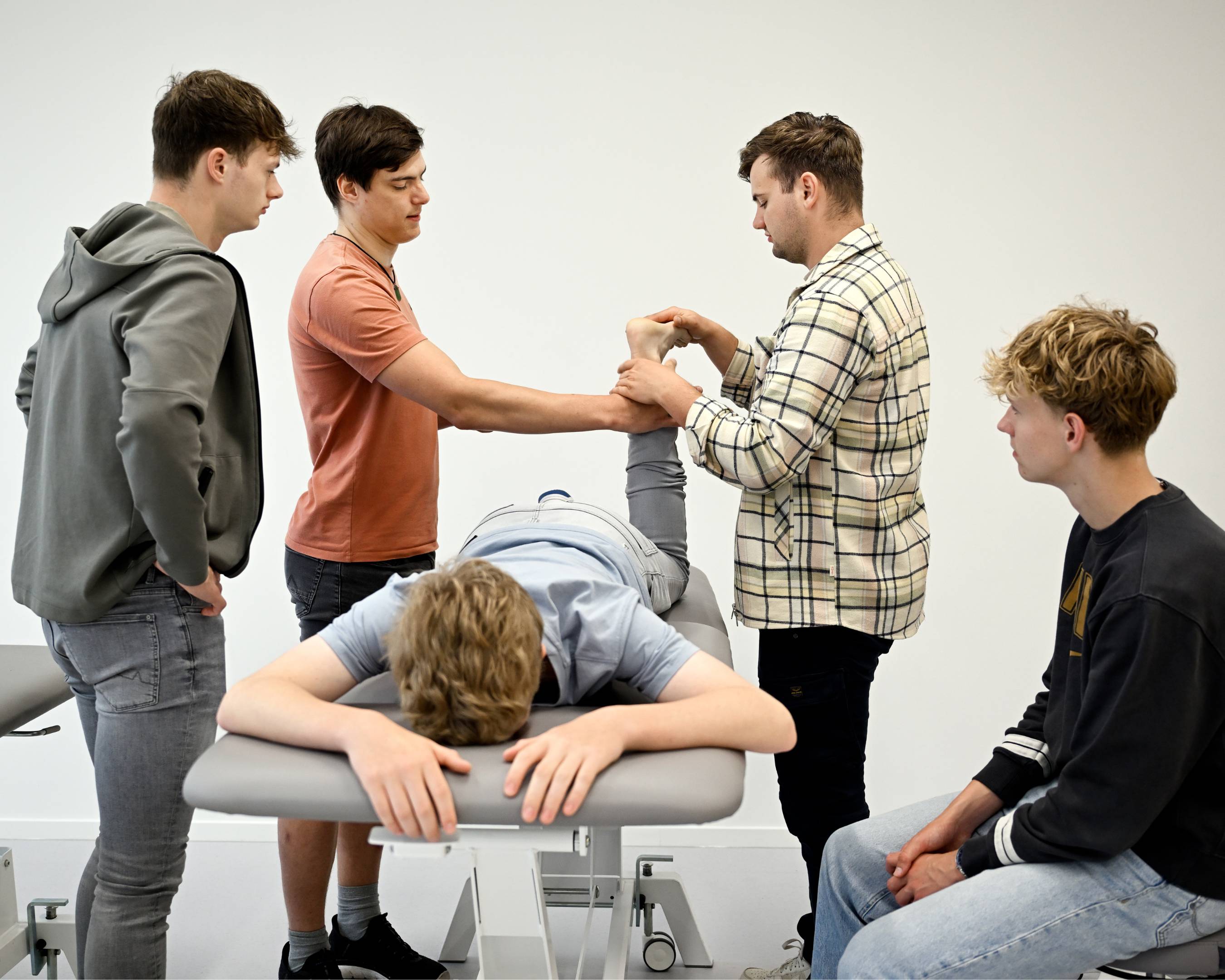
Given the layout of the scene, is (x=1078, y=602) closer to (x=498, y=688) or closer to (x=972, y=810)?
(x=972, y=810)

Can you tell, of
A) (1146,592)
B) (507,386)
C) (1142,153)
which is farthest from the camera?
(1142,153)

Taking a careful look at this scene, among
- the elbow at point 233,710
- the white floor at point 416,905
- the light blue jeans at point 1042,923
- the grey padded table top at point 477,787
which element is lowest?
the white floor at point 416,905

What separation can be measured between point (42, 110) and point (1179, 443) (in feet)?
10.8

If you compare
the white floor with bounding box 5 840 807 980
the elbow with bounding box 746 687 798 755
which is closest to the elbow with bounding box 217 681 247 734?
the elbow with bounding box 746 687 798 755

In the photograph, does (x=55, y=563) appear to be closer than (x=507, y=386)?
Yes

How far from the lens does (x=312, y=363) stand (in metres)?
1.97

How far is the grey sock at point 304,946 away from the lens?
6.54ft

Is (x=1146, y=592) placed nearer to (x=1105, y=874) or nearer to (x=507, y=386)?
(x=1105, y=874)

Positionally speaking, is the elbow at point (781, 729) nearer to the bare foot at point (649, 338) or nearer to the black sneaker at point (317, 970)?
the bare foot at point (649, 338)

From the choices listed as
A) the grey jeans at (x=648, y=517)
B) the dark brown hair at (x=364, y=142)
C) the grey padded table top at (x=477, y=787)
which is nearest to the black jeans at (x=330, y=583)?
the grey jeans at (x=648, y=517)

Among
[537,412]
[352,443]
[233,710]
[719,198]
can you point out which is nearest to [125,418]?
[233,710]

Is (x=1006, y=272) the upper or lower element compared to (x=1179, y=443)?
upper

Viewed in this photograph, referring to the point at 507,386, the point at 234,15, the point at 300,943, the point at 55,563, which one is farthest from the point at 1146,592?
the point at 234,15

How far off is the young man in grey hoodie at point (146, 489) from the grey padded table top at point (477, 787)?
447 mm
